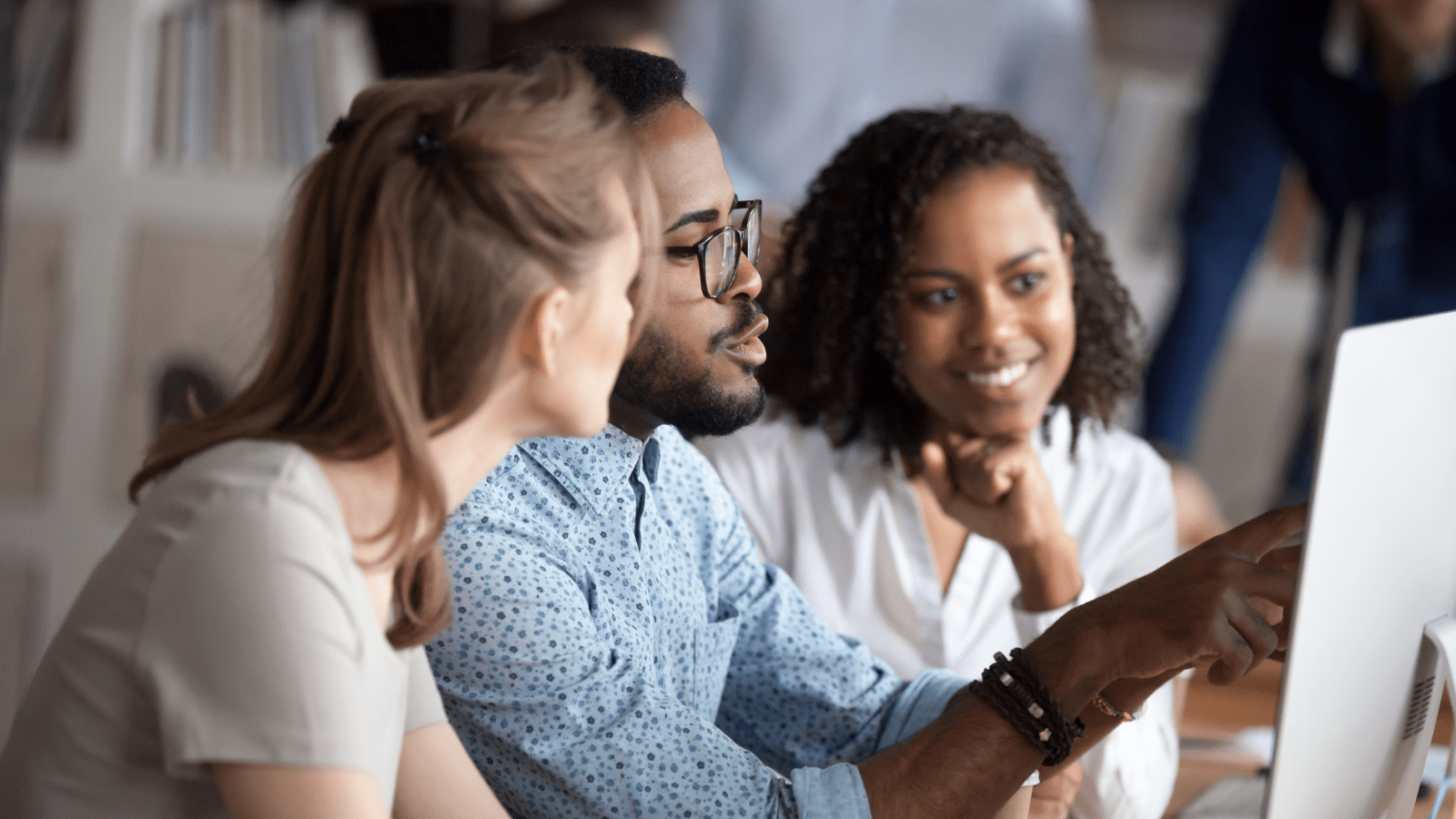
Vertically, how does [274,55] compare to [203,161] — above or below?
above

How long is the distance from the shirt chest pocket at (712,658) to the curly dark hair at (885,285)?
1.13 feet

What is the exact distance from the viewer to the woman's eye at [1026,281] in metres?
1.20

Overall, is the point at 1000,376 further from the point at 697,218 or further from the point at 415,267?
the point at 415,267

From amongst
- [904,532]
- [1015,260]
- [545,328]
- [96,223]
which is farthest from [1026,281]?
[96,223]

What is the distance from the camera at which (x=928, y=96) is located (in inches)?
106

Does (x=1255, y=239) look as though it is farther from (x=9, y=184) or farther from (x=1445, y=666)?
(x=9, y=184)

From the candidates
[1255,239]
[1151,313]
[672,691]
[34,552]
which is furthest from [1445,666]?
[34,552]

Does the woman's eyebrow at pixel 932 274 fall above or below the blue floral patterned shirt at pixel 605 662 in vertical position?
above

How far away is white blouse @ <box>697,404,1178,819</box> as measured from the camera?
1.27 metres

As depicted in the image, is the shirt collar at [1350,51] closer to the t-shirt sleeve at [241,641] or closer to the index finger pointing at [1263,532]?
the index finger pointing at [1263,532]

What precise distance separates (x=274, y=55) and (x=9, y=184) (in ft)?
1.70

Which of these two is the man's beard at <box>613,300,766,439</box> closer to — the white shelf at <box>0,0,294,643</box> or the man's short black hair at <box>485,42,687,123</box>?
the man's short black hair at <box>485,42,687,123</box>

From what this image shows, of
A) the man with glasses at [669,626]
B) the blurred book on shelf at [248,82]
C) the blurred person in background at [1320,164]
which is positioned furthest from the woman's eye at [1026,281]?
the blurred book on shelf at [248,82]

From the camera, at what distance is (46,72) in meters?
2.36
